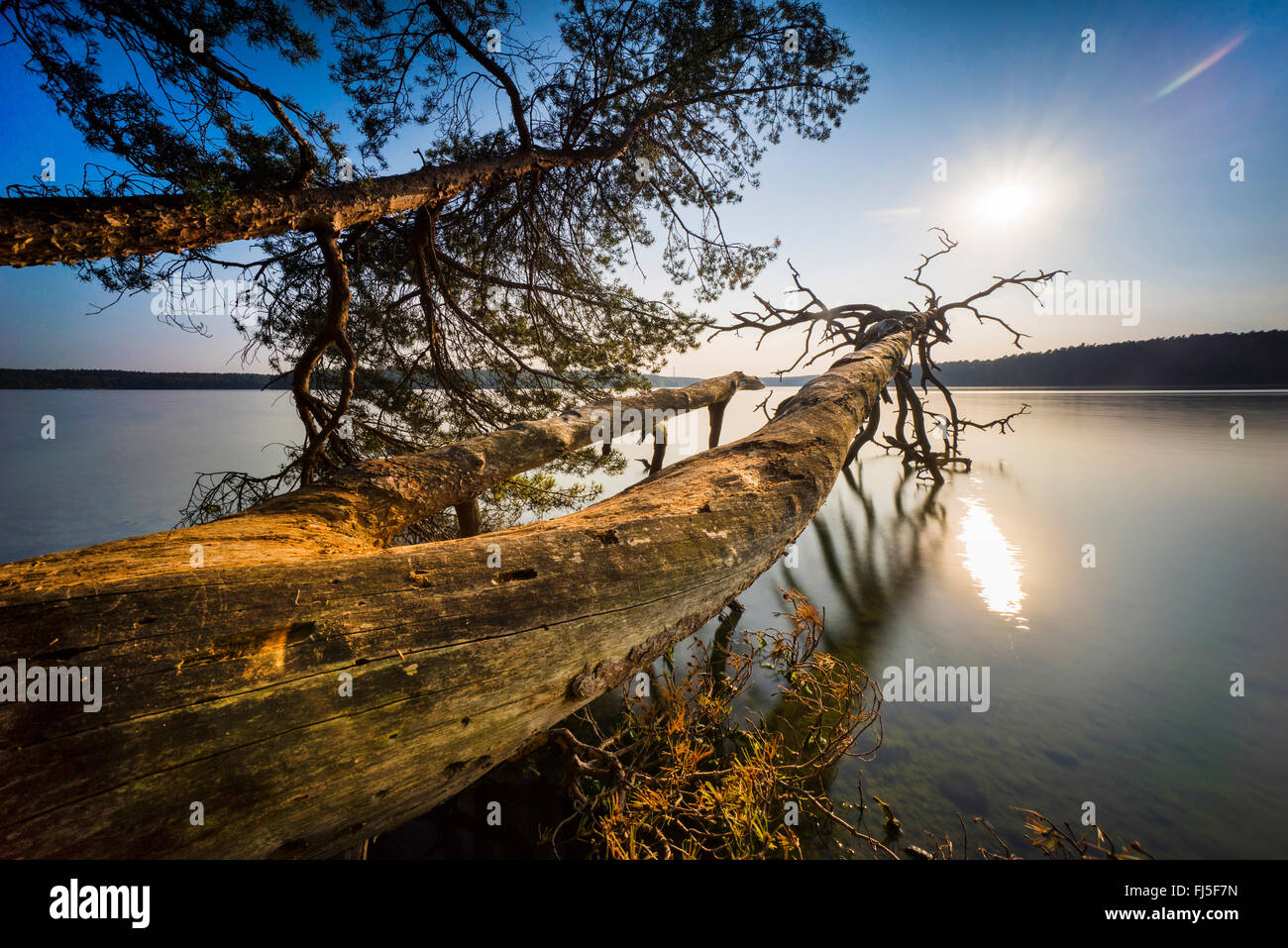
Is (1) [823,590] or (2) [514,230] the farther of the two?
(1) [823,590]

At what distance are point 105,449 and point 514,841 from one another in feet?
56.5

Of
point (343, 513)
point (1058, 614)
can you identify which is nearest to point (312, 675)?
point (343, 513)

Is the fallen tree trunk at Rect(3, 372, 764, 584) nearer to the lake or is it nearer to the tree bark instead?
the tree bark

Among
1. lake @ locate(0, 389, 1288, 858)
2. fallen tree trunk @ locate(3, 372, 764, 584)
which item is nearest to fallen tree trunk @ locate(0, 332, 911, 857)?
fallen tree trunk @ locate(3, 372, 764, 584)

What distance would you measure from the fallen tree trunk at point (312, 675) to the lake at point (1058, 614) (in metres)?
2.09

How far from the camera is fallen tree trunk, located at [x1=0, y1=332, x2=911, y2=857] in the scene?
675 mm

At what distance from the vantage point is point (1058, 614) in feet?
13.0

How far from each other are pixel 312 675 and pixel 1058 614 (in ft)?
17.6

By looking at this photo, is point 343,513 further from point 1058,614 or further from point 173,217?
point 1058,614

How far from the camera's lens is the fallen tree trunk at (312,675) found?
2.21ft
